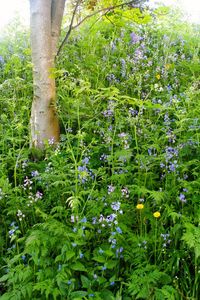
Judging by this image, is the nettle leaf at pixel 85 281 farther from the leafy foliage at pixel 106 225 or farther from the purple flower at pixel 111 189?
the purple flower at pixel 111 189

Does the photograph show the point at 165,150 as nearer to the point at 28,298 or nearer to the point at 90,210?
the point at 90,210

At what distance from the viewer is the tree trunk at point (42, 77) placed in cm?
346

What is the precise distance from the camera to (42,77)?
3.50 m

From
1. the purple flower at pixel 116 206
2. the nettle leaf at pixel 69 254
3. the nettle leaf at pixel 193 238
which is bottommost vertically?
the nettle leaf at pixel 69 254

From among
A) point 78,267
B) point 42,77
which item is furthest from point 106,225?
point 42,77

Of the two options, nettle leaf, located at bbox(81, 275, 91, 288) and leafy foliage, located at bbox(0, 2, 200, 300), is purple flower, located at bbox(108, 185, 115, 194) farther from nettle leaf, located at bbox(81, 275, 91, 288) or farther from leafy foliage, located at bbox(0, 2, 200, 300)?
nettle leaf, located at bbox(81, 275, 91, 288)

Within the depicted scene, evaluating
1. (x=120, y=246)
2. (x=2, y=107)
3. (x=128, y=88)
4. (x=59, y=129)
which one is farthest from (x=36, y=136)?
(x=120, y=246)

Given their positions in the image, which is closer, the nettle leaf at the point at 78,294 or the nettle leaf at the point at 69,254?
the nettle leaf at the point at 78,294

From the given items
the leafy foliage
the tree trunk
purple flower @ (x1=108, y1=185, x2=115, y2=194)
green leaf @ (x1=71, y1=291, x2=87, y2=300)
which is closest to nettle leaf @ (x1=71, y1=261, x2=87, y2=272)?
the leafy foliage

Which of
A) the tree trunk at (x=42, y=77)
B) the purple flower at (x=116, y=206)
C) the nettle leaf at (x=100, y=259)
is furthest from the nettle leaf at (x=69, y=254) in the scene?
the tree trunk at (x=42, y=77)

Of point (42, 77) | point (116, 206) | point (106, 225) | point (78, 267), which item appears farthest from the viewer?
point (42, 77)

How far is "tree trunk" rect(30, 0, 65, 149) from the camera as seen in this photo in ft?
11.3

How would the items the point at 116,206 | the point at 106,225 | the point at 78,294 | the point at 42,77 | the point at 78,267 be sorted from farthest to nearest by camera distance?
1. the point at 42,77
2. the point at 106,225
3. the point at 116,206
4. the point at 78,267
5. the point at 78,294

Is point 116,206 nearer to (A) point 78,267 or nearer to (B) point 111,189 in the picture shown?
(B) point 111,189
